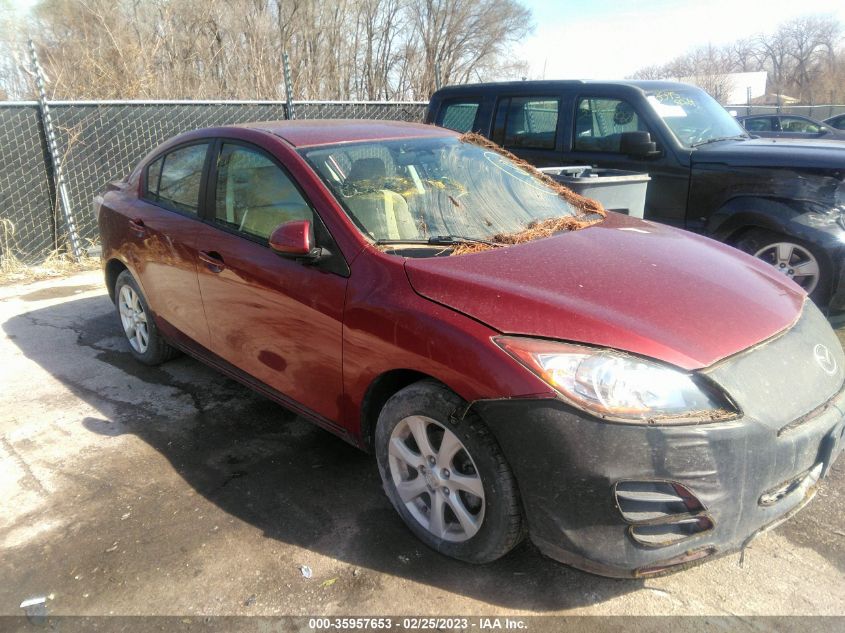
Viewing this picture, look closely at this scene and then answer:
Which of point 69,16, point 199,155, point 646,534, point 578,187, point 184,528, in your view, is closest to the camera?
point 646,534

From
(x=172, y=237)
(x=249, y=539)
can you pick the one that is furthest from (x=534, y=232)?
(x=172, y=237)

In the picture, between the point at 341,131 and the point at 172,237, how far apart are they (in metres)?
1.23

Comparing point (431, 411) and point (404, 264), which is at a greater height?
point (404, 264)

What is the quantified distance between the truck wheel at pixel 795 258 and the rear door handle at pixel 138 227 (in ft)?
14.7

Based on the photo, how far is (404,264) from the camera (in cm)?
266

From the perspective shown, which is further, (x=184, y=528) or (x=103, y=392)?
(x=103, y=392)

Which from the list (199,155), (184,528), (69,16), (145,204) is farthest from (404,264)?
(69,16)

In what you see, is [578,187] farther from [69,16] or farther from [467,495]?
[69,16]

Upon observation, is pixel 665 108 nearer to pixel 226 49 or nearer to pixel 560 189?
pixel 560 189

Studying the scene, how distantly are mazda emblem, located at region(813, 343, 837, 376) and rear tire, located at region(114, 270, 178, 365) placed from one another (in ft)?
12.6

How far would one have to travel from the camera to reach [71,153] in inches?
299

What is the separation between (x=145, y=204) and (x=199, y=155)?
0.67 metres

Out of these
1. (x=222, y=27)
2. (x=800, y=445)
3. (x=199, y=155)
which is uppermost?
(x=222, y=27)

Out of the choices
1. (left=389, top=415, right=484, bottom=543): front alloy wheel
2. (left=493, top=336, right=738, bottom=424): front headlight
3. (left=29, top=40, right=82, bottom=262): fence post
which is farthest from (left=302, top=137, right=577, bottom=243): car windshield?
(left=29, top=40, right=82, bottom=262): fence post
